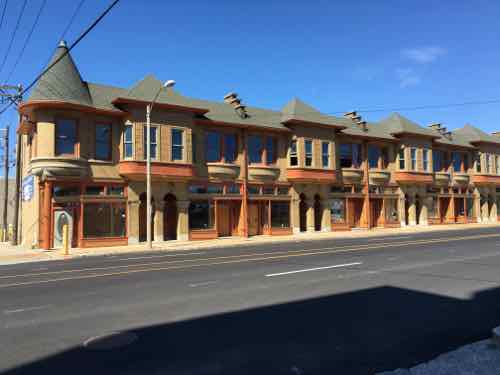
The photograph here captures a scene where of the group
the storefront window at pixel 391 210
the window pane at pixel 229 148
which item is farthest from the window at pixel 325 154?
the storefront window at pixel 391 210

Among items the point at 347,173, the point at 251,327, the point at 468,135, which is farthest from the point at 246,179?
the point at 468,135

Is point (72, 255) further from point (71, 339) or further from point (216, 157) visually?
point (71, 339)

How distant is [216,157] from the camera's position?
27984 mm

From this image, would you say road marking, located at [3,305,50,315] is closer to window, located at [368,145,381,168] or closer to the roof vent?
the roof vent

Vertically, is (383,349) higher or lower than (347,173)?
lower

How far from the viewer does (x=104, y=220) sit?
23531 millimetres

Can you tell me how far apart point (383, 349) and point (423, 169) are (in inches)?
1434

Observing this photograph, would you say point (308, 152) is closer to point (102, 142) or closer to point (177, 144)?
point (177, 144)

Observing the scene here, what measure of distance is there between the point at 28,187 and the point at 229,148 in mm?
13222

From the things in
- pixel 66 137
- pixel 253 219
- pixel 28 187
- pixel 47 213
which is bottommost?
pixel 253 219

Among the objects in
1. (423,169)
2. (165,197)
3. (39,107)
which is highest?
(39,107)

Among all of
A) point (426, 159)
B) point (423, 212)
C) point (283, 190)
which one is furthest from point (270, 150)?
point (423, 212)

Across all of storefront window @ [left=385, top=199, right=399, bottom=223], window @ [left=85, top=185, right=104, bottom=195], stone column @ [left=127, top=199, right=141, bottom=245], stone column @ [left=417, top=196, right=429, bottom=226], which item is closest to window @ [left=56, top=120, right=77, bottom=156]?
window @ [left=85, top=185, right=104, bottom=195]

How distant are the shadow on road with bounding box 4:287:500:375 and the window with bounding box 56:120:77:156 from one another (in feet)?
62.5
